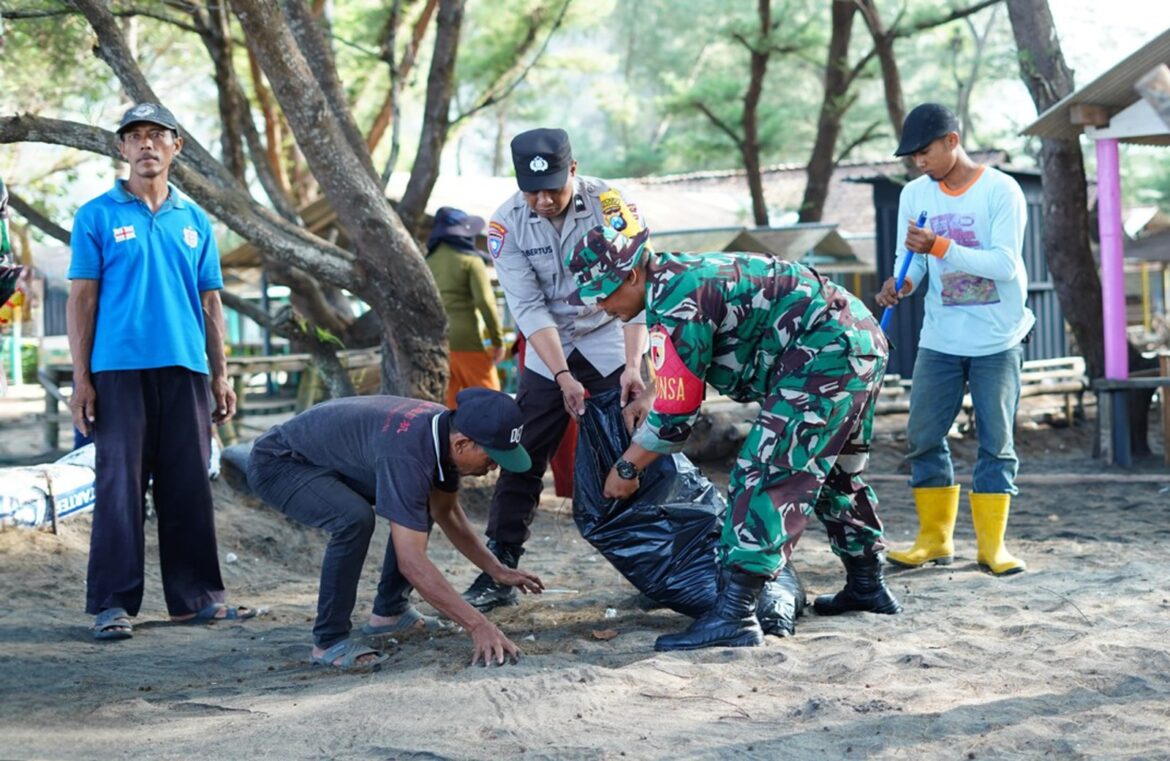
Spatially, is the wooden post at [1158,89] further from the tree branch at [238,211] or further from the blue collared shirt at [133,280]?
the tree branch at [238,211]

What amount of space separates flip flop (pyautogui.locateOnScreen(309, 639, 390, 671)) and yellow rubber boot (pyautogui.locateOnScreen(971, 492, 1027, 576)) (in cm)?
267

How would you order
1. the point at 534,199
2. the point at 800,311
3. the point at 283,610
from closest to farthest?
the point at 800,311, the point at 534,199, the point at 283,610

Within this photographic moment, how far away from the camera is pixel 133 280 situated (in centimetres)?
517

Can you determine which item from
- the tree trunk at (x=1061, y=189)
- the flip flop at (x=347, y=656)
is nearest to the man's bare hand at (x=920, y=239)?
the flip flop at (x=347, y=656)

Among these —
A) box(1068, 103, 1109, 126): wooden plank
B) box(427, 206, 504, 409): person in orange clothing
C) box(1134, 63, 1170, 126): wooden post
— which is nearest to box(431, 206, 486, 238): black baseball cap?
box(427, 206, 504, 409): person in orange clothing

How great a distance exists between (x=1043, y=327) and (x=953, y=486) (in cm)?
846

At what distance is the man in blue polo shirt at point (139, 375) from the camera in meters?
5.12

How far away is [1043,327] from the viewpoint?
44.8 feet

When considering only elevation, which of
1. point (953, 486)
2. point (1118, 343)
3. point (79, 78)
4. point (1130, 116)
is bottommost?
point (953, 486)

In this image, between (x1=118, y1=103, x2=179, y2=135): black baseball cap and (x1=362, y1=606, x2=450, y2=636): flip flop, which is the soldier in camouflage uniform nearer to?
(x1=362, y1=606, x2=450, y2=636): flip flop

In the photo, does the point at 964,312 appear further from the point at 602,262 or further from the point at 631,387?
the point at 602,262

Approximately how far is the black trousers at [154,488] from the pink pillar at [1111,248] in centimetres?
591

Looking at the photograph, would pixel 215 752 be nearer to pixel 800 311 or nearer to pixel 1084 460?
pixel 800 311

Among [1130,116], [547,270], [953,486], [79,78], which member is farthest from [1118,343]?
[79,78]
